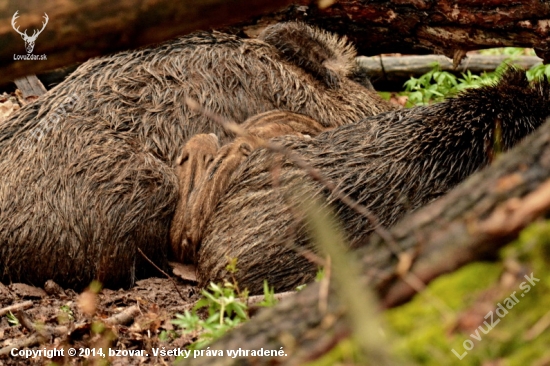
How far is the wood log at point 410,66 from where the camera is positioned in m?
8.64

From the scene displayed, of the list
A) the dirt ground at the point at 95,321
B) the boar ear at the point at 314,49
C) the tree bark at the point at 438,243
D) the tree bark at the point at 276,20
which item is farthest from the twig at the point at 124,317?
the boar ear at the point at 314,49

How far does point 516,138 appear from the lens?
15.8ft

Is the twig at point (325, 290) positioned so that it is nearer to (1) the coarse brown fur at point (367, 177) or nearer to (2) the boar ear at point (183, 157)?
(1) the coarse brown fur at point (367, 177)

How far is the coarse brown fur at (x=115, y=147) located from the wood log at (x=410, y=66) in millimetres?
2312

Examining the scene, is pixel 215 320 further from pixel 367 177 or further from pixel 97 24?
pixel 97 24

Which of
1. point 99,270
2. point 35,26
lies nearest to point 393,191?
point 99,270

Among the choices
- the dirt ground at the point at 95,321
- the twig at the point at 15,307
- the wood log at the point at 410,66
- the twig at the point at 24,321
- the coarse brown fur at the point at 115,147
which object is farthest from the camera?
the wood log at the point at 410,66

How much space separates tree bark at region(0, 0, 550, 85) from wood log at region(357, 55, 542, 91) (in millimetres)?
951

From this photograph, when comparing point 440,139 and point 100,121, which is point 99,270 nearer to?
point 100,121

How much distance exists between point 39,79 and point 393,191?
A: 16.4 feet

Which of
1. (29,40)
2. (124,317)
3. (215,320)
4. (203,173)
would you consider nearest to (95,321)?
(124,317)

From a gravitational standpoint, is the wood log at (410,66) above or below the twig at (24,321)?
above

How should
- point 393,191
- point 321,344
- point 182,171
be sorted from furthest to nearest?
point 182,171 < point 393,191 < point 321,344

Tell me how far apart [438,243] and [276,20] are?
6.04 metres
